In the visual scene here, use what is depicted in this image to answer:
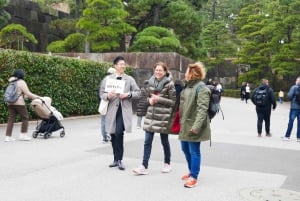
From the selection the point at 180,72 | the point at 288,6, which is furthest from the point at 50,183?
the point at 288,6

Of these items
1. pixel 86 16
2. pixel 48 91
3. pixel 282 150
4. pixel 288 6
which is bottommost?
pixel 282 150

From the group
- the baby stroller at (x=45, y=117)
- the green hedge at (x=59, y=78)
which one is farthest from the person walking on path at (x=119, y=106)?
the green hedge at (x=59, y=78)

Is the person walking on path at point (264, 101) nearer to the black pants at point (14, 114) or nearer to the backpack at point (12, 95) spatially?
the black pants at point (14, 114)

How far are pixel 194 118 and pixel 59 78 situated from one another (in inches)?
403

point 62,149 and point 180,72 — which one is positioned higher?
point 180,72

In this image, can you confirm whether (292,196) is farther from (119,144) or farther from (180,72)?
(180,72)

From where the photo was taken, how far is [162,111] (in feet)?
21.5

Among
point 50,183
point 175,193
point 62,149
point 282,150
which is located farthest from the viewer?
point 282,150

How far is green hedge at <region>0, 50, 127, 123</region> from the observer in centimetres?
1293

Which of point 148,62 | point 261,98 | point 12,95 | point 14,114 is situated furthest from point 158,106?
point 148,62

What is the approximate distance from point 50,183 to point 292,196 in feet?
10.5

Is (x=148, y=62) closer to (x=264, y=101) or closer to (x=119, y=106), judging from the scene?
(x=264, y=101)

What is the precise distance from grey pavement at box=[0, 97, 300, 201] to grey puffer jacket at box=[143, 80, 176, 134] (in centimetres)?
75

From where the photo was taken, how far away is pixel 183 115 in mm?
6098
